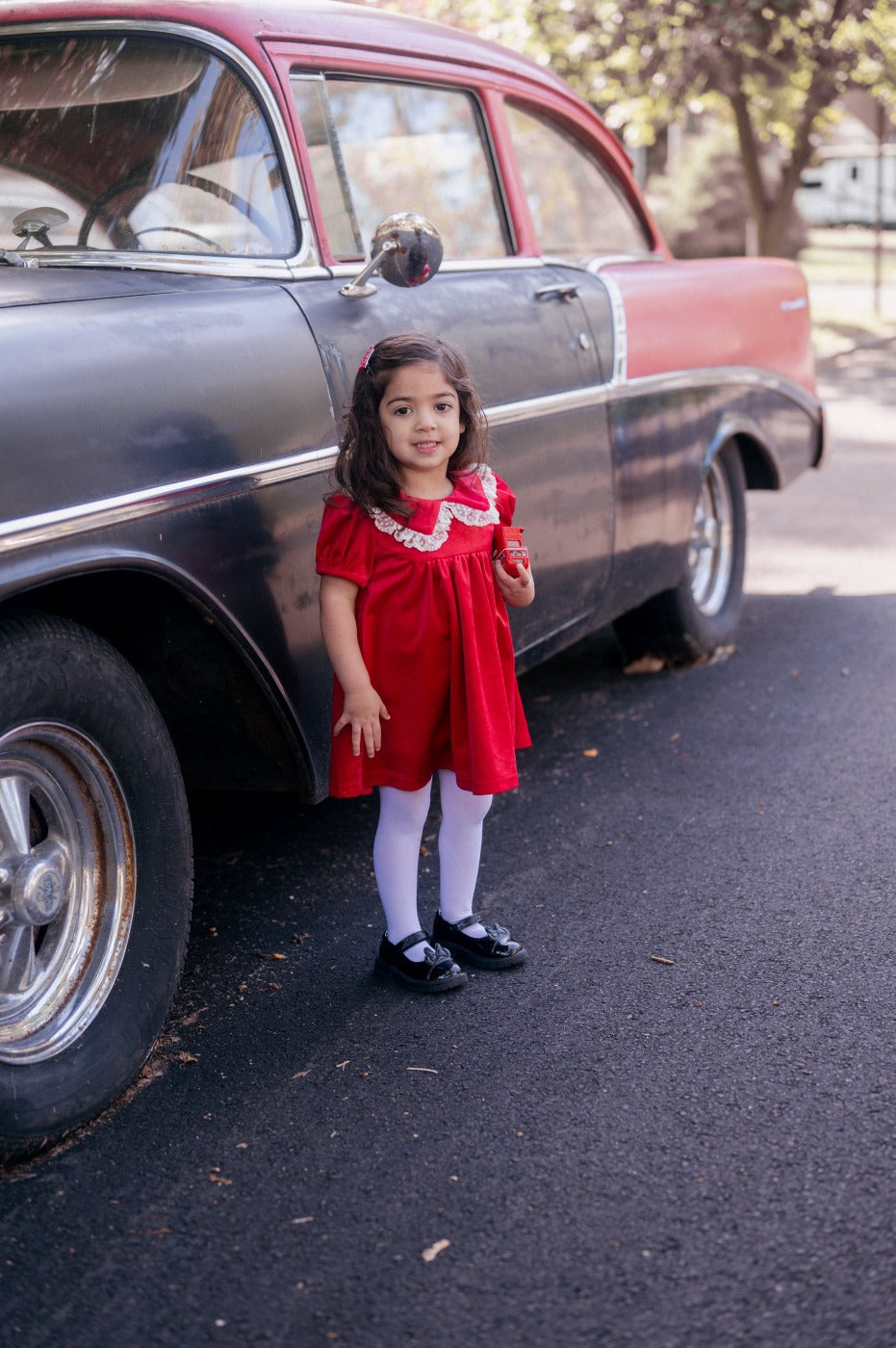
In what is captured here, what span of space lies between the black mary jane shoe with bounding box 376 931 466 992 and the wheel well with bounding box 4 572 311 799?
1.16ft

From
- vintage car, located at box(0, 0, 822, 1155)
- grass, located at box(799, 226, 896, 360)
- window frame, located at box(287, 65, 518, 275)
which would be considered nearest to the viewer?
vintage car, located at box(0, 0, 822, 1155)

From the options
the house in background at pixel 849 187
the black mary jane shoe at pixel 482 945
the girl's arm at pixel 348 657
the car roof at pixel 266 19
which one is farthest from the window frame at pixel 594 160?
the house in background at pixel 849 187

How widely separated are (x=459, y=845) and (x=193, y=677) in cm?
63

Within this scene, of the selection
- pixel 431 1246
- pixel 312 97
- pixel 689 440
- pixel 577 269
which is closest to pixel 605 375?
pixel 577 269

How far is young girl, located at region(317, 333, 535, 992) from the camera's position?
2.74 metres

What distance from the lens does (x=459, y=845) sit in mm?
3021

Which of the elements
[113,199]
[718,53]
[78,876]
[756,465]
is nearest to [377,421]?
[113,199]

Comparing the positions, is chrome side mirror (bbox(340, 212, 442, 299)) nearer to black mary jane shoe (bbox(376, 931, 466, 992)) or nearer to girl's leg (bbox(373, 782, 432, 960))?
girl's leg (bbox(373, 782, 432, 960))

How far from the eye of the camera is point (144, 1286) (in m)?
2.08

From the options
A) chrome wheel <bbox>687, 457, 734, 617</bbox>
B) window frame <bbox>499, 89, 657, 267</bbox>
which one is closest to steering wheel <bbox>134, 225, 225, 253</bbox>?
window frame <bbox>499, 89, 657, 267</bbox>

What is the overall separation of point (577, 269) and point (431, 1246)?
287 centimetres

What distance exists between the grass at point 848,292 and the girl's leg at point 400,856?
12.6 meters

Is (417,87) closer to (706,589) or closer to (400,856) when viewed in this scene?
(400,856)

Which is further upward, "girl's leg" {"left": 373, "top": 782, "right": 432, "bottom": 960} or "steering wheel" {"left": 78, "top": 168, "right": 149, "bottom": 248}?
"steering wheel" {"left": 78, "top": 168, "right": 149, "bottom": 248}
